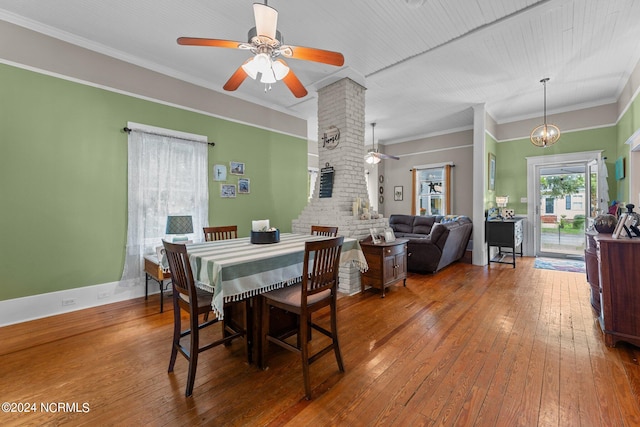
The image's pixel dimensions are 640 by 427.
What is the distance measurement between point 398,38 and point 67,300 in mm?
4836

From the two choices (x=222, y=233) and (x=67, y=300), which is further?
(x=222, y=233)

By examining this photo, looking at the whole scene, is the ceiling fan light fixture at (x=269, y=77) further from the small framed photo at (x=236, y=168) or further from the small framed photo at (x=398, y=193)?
the small framed photo at (x=398, y=193)

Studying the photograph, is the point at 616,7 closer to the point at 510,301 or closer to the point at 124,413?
the point at 510,301

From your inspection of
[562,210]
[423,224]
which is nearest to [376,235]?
[423,224]

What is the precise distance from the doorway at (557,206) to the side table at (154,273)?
706 centimetres

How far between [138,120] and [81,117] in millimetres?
569

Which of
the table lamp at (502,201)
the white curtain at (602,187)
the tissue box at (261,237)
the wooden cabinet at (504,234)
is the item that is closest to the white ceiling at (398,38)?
the white curtain at (602,187)

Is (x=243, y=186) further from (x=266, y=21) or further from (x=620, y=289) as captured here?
(x=620, y=289)

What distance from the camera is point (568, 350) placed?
228 centimetres

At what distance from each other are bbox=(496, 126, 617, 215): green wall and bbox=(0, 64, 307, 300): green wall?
6616mm

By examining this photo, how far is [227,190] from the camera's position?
445cm

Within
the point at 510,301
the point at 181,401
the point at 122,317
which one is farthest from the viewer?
the point at 510,301

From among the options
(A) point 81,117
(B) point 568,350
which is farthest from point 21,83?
(B) point 568,350

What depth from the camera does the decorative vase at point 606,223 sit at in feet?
8.96
